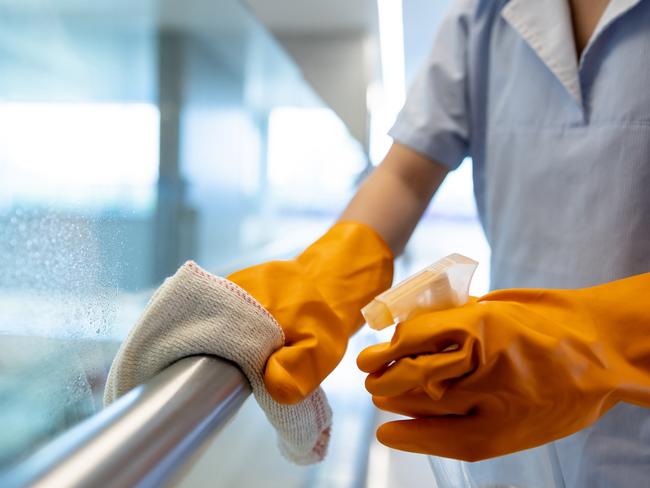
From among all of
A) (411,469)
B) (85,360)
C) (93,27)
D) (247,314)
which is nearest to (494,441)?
(247,314)

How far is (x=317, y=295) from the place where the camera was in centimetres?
55

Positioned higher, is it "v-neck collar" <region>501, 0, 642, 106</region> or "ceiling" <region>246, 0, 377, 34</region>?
"ceiling" <region>246, 0, 377, 34</region>

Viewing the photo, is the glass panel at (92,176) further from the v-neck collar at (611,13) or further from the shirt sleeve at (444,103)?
the v-neck collar at (611,13)

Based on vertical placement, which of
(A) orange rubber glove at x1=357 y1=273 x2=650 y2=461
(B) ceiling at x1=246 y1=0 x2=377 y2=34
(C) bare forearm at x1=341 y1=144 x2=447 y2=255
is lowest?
(A) orange rubber glove at x1=357 y1=273 x2=650 y2=461

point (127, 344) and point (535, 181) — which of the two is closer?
point (127, 344)

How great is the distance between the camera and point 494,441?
1.55ft

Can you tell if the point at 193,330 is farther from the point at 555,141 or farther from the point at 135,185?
the point at 555,141

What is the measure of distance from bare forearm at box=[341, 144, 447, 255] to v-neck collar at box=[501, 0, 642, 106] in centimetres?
22

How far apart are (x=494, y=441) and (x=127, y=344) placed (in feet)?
1.00

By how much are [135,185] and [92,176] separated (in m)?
0.13

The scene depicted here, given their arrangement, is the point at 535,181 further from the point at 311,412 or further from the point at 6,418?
the point at 6,418

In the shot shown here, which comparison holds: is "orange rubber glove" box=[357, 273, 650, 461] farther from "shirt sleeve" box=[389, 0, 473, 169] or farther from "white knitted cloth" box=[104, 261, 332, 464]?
"shirt sleeve" box=[389, 0, 473, 169]

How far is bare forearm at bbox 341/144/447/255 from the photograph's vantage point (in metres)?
0.79

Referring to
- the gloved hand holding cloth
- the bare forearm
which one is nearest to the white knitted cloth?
the gloved hand holding cloth
